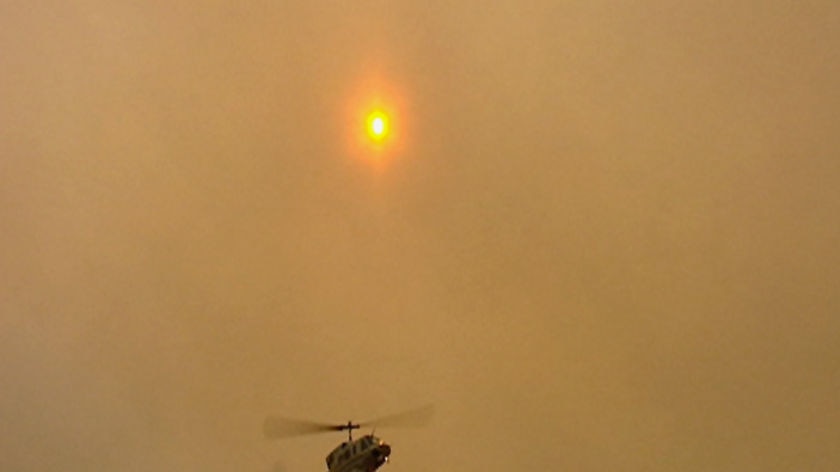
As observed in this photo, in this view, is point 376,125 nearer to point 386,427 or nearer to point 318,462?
point 386,427

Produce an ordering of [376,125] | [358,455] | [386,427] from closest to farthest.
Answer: [358,455]
[376,125]
[386,427]

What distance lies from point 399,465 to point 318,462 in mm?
1308

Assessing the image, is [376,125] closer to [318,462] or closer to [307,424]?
[307,424]

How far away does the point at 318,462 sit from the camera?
1266cm

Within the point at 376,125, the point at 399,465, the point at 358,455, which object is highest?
the point at 376,125

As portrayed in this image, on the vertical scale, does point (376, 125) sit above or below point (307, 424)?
above

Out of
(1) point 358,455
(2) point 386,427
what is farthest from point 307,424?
(1) point 358,455

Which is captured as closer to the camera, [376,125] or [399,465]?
[376,125]

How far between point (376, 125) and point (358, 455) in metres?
4.63

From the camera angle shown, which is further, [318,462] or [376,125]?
[318,462]

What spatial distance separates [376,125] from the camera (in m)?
11.3

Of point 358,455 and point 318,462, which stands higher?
point 318,462

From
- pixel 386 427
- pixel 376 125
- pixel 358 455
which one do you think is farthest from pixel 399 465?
pixel 376 125

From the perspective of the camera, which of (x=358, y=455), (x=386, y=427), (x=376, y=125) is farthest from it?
(x=386, y=427)
